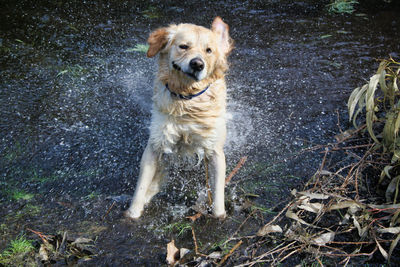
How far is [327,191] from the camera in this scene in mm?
3115

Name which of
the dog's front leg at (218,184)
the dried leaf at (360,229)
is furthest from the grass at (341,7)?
the dried leaf at (360,229)

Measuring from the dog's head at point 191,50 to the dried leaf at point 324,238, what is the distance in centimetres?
146

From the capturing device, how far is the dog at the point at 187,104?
→ 304 centimetres

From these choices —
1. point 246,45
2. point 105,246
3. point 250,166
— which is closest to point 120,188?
point 105,246

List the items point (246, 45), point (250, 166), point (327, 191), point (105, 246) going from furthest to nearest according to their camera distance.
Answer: point (246, 45) < point (250, 166) < point (327, 191) < point (105, 246)

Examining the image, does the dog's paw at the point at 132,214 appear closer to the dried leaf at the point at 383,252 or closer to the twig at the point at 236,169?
the twig at the point at 236,169

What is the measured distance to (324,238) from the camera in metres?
2.74

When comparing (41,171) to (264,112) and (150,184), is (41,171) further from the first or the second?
(264,112)

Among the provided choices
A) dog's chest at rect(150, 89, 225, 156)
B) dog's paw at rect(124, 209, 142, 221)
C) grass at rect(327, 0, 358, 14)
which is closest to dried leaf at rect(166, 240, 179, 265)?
dog's paw at rect(124, 209, 142, 221)

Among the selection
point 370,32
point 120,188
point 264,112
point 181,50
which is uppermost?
point 181,50

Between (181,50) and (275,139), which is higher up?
(181,50)

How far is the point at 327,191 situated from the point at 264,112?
5.28 ft

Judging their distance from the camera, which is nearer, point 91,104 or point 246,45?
point 91,104

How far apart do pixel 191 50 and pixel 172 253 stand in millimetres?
1543
